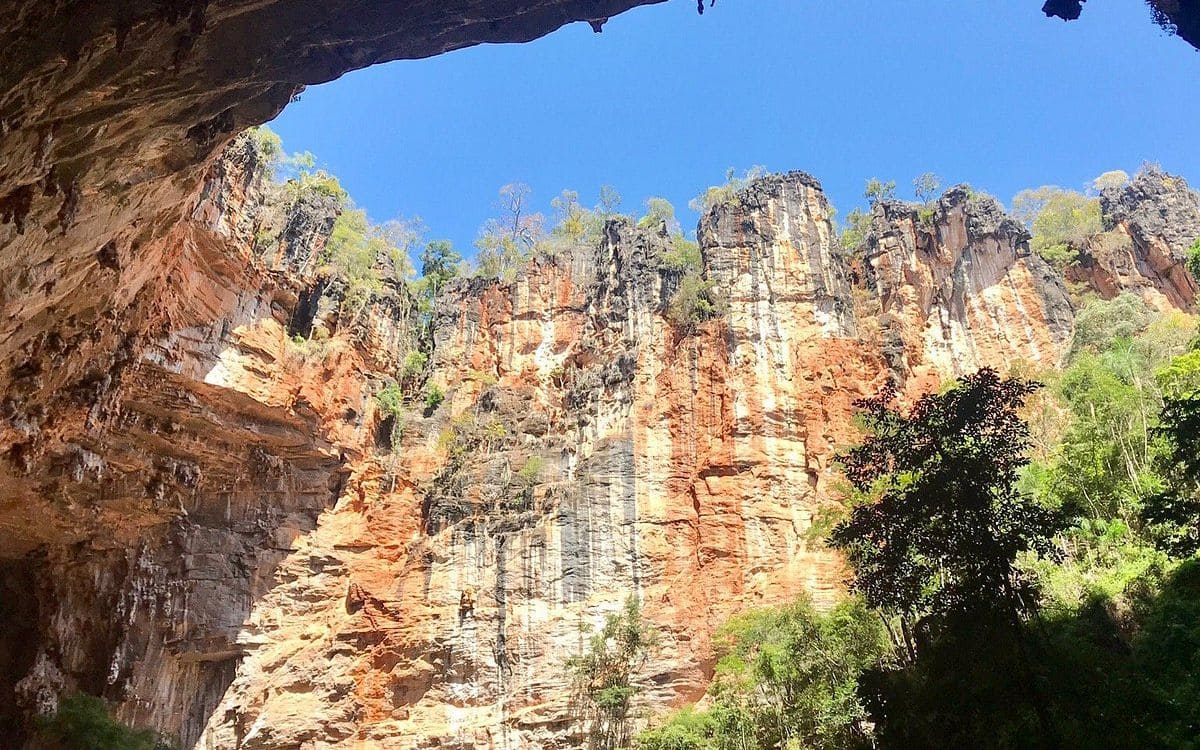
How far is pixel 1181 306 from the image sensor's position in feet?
100

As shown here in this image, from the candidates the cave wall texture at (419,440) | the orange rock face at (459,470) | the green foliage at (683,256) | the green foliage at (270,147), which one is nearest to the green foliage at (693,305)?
the orange rock face at (459,470)

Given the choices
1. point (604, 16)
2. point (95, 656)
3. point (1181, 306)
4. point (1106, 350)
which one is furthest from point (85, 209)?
point (1181, 306)

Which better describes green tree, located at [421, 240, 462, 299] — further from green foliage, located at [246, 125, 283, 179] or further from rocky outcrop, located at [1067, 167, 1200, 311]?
rocky outcrop, located at [1067, 167, 1200, 311]

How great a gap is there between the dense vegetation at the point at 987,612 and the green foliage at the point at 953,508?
3cm

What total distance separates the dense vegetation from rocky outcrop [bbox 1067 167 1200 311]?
50.0 feet

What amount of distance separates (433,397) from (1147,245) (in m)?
28.8

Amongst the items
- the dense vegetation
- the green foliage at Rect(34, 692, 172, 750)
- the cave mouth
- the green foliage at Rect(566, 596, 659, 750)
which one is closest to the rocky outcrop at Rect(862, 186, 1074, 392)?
the dense vegetation

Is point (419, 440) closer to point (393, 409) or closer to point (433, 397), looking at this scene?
point (393, 409)

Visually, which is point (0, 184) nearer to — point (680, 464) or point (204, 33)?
point (204, 33)

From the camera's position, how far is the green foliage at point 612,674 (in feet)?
69.2

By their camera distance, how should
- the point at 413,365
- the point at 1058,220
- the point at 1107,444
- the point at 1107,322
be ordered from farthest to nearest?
the point at 1058,220
the point at 413,365
the point at 1107,322
the point at 1107,444

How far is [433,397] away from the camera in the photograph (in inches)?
1200

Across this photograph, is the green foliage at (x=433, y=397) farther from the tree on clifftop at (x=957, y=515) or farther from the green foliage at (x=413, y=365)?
the tree on clifftop at (x=957, y=515)

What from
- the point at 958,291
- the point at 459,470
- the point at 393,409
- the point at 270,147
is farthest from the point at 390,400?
the point at 958,291
